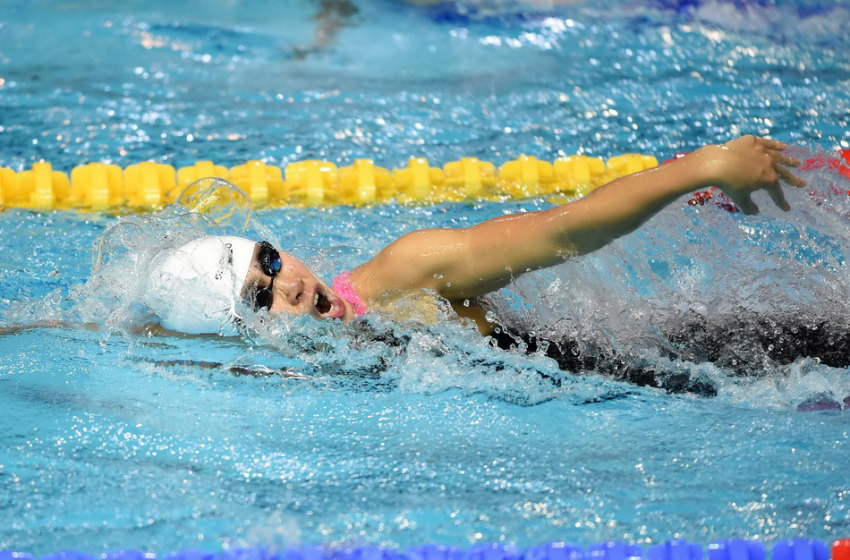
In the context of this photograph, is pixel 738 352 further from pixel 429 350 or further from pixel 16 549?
pixel 16 549

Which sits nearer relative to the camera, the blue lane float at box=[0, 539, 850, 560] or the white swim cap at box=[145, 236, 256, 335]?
the blue lane float at box=[0, 539, 850, 560]

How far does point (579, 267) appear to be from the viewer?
2844 millimetres

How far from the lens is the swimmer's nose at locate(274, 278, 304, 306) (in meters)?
2.67

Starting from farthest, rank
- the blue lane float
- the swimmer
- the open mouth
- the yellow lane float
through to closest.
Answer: the yellow lane float, the open mouth, the swimmer, the blue lane float

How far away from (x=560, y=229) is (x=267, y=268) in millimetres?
808

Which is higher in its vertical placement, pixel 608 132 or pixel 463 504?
pixel 608 132

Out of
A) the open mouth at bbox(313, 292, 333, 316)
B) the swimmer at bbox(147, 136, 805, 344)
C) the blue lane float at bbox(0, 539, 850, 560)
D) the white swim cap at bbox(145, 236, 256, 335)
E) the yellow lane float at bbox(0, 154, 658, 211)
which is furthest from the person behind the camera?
the yellow lane float at bbox(0, 154, 658, 211)

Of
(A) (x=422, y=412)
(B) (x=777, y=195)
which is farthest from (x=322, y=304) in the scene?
(B) (x=777, y=195)

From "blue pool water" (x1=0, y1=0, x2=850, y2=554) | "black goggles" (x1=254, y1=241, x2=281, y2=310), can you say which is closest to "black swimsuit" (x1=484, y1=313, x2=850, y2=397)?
"blue pool water" (x1=0, y1=0, x2=850, y2=554)

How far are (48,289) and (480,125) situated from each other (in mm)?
2597

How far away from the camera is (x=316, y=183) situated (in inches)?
178

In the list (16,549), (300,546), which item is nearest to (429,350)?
(300,546)

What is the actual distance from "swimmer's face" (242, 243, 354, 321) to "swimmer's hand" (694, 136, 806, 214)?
1086 millimetres

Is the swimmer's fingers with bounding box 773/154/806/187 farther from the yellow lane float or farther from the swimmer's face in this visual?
the yellow lane float
